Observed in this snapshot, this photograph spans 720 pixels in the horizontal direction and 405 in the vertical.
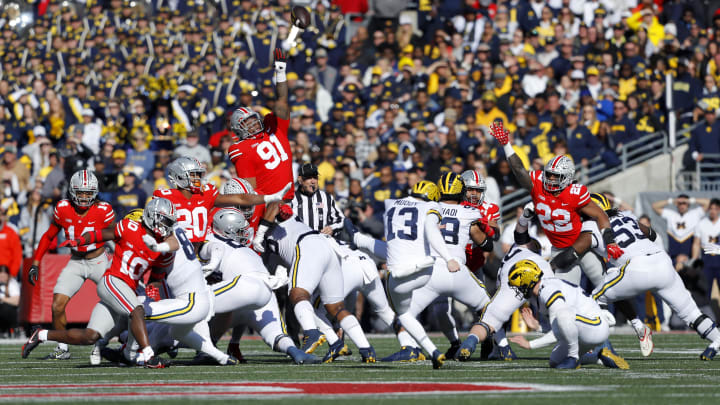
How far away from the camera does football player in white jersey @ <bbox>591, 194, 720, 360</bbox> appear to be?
34.6 ft

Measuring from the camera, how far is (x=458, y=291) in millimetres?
10633

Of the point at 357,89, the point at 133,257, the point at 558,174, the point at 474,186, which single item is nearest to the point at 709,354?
the point at 558,174

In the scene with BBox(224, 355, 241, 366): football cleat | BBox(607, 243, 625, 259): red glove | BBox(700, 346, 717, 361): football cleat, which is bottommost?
BBox(700, 346, 717, 361): football cleat

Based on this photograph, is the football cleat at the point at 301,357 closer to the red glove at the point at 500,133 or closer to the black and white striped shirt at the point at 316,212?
the black and white striped shirt at the point at 316,212

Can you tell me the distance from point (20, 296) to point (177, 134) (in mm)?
4103

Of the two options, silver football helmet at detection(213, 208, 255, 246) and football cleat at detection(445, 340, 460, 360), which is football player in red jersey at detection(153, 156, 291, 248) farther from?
football cleat at detection(445, 340, 460, 360)

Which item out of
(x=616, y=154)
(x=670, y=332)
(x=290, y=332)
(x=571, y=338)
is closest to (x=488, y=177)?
(x=616, y=154)

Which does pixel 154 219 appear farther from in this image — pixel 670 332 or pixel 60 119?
pixel 60 119

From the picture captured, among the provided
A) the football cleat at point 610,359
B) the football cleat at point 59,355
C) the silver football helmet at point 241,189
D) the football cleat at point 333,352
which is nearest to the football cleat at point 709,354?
the football cleat at point 610,359

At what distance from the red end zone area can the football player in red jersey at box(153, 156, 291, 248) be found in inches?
110

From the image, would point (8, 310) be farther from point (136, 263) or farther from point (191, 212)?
point (136, 263)

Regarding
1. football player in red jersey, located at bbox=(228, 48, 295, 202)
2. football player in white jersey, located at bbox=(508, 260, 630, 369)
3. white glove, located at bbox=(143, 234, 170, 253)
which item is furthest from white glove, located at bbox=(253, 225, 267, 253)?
football player in white jersey, located at bbox=(508, 260, 630, 369)

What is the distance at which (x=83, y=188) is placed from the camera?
11547 mm

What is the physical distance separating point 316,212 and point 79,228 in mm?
2247
